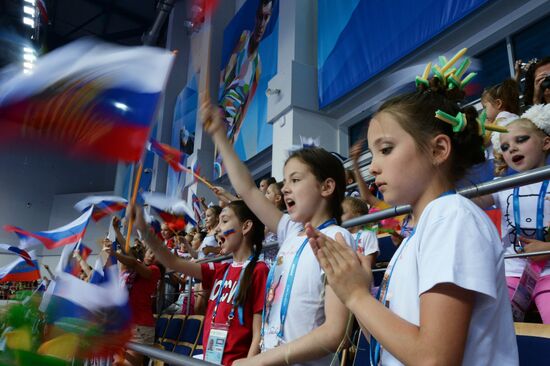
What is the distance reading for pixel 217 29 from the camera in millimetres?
9164

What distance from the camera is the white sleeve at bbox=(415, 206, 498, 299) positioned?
0.63m

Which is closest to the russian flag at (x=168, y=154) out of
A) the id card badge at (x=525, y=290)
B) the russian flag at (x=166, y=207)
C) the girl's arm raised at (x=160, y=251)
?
the russian flag at (x=166, y=207)

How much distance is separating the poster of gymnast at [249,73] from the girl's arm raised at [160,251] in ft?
15.3

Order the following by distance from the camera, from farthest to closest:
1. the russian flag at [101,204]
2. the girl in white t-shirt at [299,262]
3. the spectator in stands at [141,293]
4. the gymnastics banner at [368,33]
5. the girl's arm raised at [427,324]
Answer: the gymnastics banner at [368,33], the spectator in stands at [141,293], the russian flag at [101,204], the girl in white t-shirt at [299,262], the girl's arm raised at [427,324]

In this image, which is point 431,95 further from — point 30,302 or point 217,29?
point 217,29

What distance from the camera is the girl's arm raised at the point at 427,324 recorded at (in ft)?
2.02

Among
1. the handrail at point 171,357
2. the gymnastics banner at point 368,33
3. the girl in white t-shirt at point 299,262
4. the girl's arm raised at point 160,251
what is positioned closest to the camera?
the handrail at point 171,357

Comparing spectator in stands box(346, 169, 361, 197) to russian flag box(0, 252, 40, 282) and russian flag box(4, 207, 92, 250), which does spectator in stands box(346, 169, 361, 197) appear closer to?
russian flag box(4, 207, 92, 250)

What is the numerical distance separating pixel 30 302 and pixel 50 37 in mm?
13535

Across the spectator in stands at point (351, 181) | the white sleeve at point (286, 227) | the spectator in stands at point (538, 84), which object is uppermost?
the spectator in stands at point (538, 84)

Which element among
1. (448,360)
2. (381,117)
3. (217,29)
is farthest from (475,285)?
(217,29)

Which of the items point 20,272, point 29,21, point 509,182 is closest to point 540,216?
point 509,182

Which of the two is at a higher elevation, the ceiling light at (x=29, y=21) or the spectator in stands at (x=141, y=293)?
the ceiling light at (x=29, y=21)

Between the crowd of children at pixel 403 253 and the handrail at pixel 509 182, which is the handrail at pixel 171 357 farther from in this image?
the handrail at pixel 509 182
